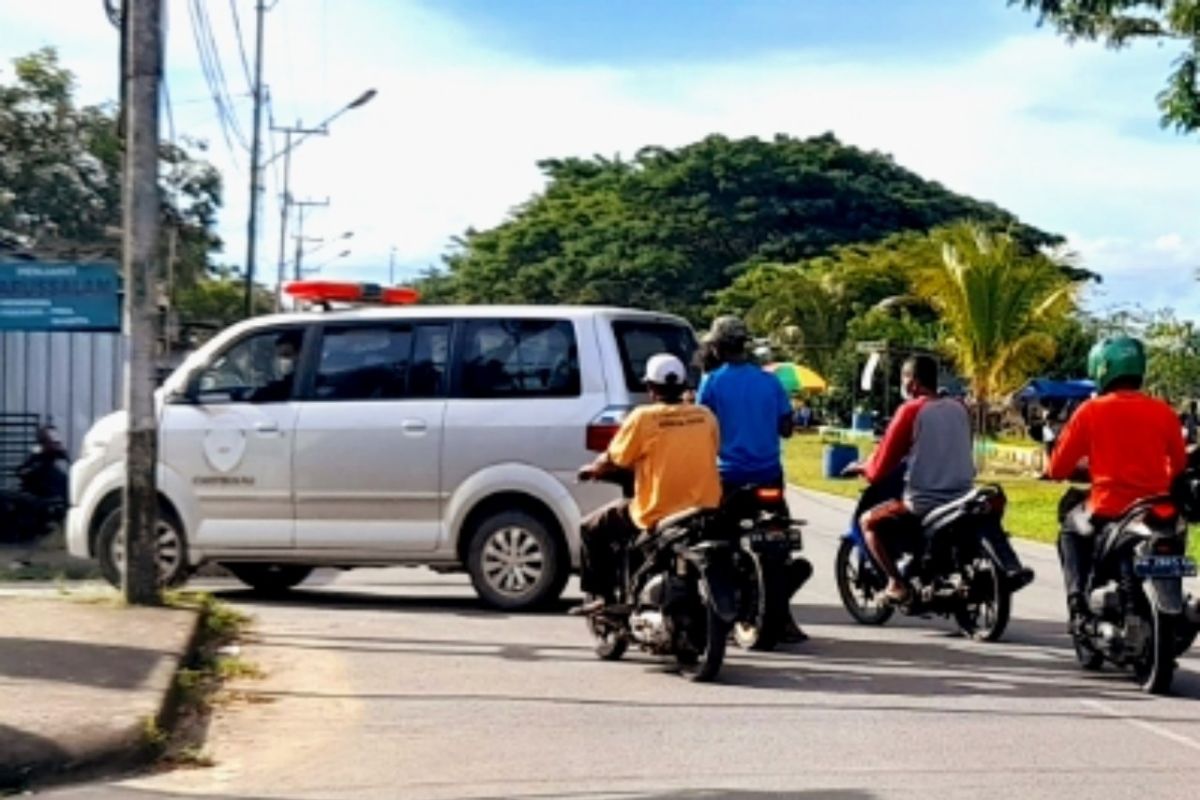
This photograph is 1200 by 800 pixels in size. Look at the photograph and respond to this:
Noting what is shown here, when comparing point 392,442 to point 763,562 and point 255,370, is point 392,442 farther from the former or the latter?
point 763,562

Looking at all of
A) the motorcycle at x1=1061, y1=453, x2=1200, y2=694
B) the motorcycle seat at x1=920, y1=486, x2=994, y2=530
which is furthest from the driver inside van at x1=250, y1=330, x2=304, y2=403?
the motorcycle at x1=1061, y1=453, x2=1200, y2=694

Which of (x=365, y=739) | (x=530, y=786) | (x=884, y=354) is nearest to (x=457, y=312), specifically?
(x=365, y=739)

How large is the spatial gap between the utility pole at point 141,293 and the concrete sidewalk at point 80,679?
1.27ft

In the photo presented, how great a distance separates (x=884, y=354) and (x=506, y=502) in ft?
90.1

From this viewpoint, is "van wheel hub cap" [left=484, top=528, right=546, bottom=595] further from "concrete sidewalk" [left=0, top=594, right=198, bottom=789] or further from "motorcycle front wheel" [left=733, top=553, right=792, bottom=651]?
"concrete sidewalk" [left=0, top=594, right=198, bottom=789]

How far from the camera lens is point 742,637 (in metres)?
11.4

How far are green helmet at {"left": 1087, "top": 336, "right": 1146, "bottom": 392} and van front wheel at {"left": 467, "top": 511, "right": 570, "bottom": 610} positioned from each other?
3.97 m

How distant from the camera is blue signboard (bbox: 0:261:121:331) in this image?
20641 millimetres

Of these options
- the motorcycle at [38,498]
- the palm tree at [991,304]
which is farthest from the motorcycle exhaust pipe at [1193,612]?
the palm tree at [991,304]

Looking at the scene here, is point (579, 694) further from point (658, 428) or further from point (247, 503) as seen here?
point (247, 503)

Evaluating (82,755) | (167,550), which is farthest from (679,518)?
(167,550)

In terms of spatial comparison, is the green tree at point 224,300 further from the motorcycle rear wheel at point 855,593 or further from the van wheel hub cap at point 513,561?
the motorcycle rear wheel at point 855,593

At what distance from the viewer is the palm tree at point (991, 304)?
34844 millimetres

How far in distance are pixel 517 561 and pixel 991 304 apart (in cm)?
2349
